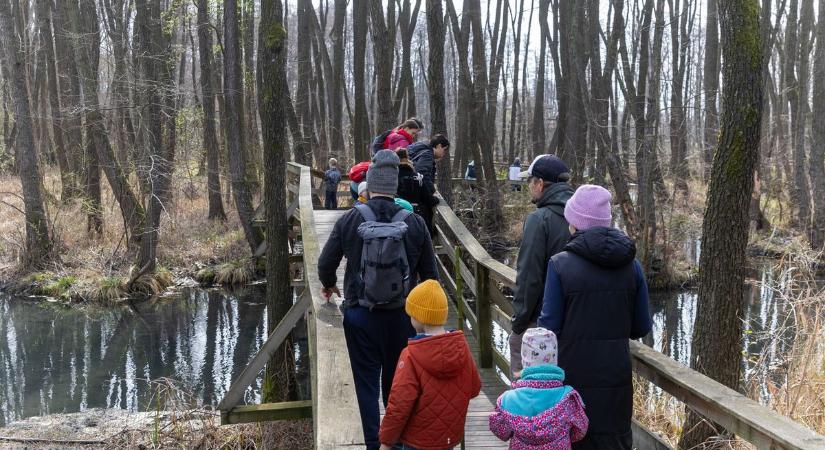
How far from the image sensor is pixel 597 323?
3.32 m

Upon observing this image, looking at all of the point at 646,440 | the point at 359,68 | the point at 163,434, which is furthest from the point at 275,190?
the point at 359,68


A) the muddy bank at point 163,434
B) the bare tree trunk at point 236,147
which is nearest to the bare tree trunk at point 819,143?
the bare tree trunk at point 236,147

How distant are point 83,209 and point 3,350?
7080mm

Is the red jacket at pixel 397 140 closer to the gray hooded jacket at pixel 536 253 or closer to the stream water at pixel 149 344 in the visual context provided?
the gray hooded jacket at pixel 536 253

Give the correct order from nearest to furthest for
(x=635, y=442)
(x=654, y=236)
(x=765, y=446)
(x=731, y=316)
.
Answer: (x=765, y=446), (x=635, y=442), (x=731, y=316), (x=654, y=236)

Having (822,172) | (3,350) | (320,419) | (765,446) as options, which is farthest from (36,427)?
(822,172)

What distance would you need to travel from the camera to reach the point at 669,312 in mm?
15219

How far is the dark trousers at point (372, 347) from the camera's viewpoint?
167 inches

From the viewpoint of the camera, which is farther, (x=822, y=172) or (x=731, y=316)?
(x=822, y=172)

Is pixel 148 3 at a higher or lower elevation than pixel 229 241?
higher

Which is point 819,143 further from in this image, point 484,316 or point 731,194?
point 484,316

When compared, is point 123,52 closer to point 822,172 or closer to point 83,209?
point 83,209

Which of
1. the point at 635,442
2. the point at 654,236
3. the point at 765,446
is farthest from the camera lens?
the point at 654,236

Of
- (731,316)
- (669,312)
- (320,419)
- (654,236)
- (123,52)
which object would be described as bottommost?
(669,312)
